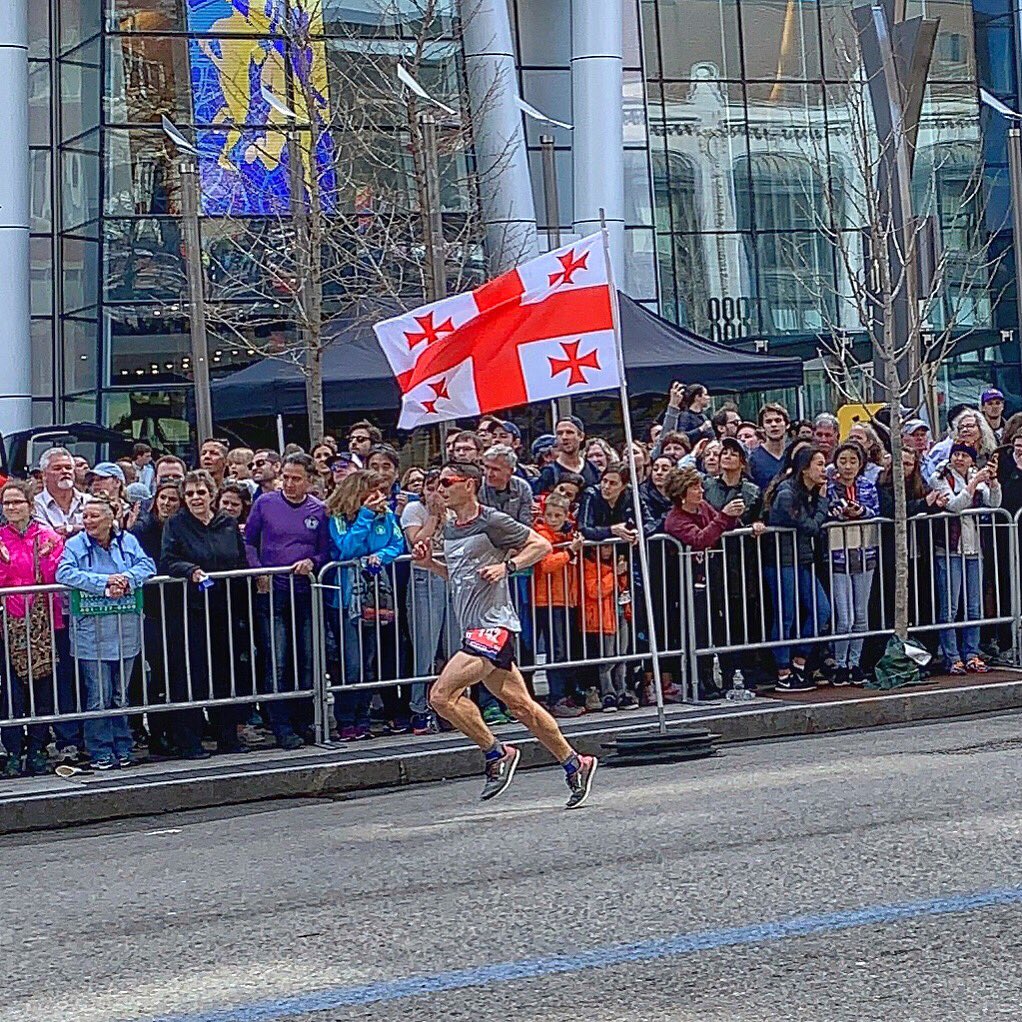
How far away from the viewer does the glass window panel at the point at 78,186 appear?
30.3 m

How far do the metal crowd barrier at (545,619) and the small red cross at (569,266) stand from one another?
188cm

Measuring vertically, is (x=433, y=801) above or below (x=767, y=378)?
below

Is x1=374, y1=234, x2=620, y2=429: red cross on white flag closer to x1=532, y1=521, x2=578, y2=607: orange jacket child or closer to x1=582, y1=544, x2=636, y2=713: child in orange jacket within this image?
x1=532, y1=521, x2=578, y2=607: orange jacket child

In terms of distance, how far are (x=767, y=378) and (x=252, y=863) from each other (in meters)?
13.6

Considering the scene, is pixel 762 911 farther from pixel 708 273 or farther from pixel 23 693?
pixel 708 273

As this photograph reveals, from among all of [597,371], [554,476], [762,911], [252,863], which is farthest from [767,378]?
[762,911]

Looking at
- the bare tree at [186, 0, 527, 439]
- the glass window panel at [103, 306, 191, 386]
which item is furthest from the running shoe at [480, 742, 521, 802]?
the glass window panel at [103, 306, 191, 386]

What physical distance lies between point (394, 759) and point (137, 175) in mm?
20365

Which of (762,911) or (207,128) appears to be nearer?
(762,911)

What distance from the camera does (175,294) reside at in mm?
29953

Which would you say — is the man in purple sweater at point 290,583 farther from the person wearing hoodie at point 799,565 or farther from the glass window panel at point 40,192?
the glass window panel at point 40,192

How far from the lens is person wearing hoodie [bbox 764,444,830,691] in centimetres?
1328

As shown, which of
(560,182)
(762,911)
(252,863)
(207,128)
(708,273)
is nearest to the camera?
(762,911)

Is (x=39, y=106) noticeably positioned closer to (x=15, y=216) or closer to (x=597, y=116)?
(x=15, y=216)
